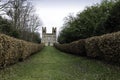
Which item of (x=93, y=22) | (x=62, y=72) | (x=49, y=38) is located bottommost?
(x=62, y=72)

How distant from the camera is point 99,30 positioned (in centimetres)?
2936

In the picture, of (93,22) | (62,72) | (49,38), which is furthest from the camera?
(49,38)

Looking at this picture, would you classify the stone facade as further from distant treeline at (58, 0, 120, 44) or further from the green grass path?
the green grass path

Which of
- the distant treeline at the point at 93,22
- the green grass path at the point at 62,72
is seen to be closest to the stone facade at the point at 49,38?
the distant treeline at the point at 93,22

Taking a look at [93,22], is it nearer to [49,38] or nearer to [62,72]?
[62,72]

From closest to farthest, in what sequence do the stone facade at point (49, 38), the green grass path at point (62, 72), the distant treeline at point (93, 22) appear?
the green grass path at point (62, 72) → the distant treeline at point (93, 22) → the stone facade at point (49, 38)

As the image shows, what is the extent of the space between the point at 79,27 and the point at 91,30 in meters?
4.06

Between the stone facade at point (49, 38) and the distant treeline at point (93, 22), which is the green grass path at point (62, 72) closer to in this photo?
the distant treeline at point (93, 22)

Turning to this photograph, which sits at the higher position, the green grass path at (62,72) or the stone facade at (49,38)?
the stone facade at (49,38)

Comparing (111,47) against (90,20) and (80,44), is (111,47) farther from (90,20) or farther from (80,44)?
(90,20)

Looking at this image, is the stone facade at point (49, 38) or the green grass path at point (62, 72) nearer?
the green grass path at point (62, 72)

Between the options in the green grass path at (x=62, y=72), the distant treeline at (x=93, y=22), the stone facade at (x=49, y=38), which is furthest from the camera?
the stone facade at (x=49, y=38)

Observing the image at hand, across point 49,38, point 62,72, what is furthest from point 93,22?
point 49,38

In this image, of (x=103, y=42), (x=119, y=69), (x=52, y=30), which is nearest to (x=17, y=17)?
(x=103, y=42)
